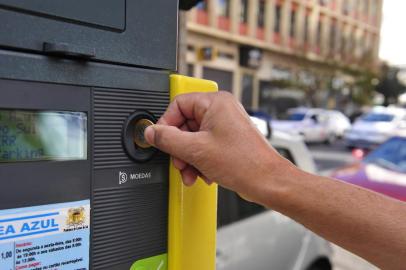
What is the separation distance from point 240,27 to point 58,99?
1922cm

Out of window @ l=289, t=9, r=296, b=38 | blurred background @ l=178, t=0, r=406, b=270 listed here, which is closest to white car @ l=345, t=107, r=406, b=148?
blurred background @ l=178, t=0, r=406, b=270

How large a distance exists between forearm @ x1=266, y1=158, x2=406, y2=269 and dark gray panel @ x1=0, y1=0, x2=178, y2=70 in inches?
14.7

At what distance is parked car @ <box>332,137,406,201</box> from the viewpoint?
13.4ft

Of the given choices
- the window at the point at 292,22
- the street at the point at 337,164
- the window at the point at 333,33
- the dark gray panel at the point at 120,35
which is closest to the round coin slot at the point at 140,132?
the dark gray panel at the point at 120,35

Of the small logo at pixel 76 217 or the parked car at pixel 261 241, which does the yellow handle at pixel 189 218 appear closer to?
the small logo at pixel 76 217

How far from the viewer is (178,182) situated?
3.46 ft

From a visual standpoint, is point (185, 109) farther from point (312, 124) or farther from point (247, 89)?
point (247, 89)

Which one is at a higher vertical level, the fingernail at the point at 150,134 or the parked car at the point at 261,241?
the fingernail at the point at 150,134

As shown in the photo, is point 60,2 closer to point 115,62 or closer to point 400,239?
point 115,62

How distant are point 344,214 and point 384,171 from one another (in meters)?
4.04

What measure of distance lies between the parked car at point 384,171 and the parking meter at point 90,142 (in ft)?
11.0

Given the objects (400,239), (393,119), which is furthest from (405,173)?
(393,119)

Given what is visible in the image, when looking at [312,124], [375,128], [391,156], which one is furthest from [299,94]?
[391,156]

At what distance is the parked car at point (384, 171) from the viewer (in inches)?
161
